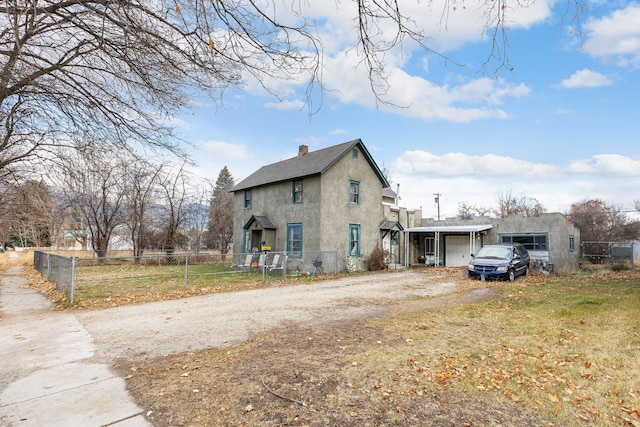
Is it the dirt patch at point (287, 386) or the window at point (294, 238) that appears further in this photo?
the window at point (294, 238)

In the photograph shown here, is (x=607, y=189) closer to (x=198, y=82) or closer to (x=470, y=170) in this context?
(x=470, y=170)

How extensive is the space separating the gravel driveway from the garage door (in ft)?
36.8

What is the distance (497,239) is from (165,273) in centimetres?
2158

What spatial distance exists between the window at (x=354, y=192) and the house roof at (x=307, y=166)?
1.92m

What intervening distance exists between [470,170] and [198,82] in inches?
1689

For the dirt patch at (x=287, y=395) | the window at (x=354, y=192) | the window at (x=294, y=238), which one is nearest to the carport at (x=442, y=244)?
the window at (x=354, y=192)

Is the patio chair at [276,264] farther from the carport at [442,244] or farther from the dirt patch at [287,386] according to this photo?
the carport at [442,244]

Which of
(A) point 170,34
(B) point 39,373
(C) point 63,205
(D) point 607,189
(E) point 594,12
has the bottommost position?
(B) point 39,373

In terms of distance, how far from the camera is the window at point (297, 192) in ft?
63.6

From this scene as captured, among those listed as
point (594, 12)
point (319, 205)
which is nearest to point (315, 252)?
point (319, 205)

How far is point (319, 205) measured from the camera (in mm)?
17953

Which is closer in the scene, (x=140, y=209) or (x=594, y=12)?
(x=594, y=12)

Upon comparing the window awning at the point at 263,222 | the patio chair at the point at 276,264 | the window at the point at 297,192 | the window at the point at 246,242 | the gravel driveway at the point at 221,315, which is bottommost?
the gravel driveway at the point at 221,315

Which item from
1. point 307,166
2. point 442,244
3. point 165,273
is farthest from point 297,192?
point 442,244
